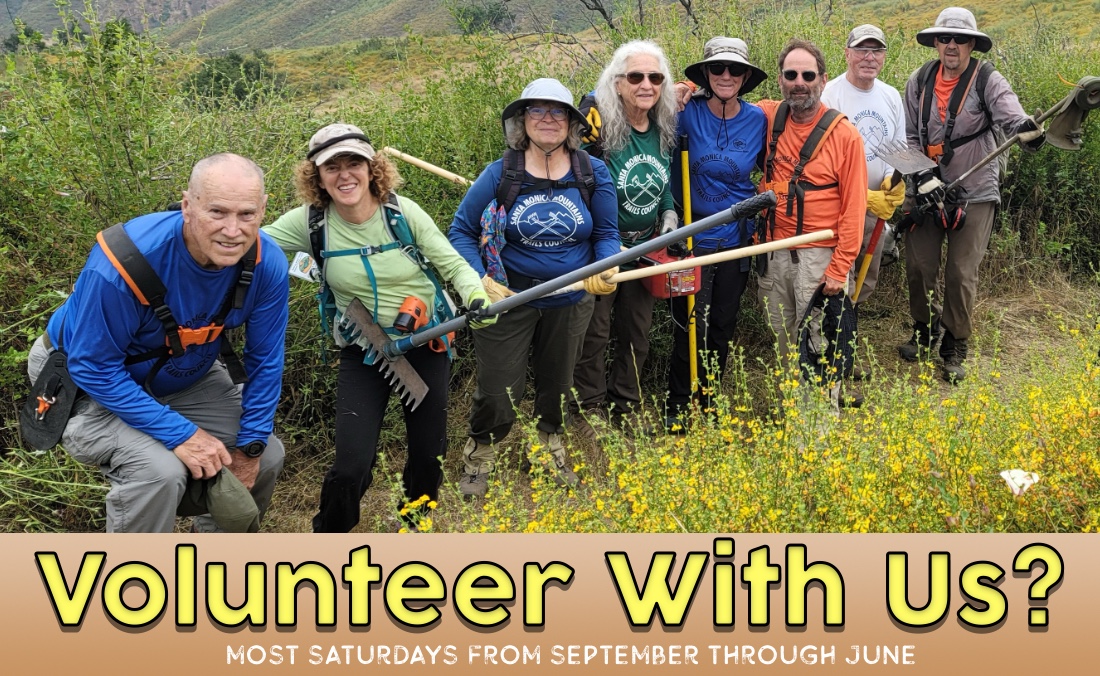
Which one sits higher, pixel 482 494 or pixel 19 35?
pixel 19 35

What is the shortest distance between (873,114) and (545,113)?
7.16ft

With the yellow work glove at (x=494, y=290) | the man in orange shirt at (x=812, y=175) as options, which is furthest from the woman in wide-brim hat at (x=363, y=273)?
the man in orange shirt at (x=812, y=175)

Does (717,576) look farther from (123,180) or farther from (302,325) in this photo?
(123,180)

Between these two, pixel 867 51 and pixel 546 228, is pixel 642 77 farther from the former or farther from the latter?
pixel 867 51

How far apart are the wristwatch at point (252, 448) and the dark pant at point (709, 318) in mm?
2333

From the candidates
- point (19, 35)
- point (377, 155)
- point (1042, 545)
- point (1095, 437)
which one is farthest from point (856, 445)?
point (19, 35)

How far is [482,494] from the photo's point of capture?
15.4 feet

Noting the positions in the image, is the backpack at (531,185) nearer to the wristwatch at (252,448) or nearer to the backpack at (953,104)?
the wristwatch at (252,448)

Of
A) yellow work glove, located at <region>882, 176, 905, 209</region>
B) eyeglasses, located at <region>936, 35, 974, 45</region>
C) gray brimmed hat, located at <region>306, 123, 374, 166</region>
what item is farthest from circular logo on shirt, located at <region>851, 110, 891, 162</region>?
gray brimmed hat, located at <region>306, 123, 374, 166</region>

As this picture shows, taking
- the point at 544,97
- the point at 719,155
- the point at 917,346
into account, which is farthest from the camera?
the point at 917,346

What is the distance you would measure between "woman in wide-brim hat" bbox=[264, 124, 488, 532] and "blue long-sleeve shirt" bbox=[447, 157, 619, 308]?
0.34m

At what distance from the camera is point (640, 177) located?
457 cm

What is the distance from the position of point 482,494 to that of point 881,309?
376 cm

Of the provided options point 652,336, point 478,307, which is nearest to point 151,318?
point 478,307
